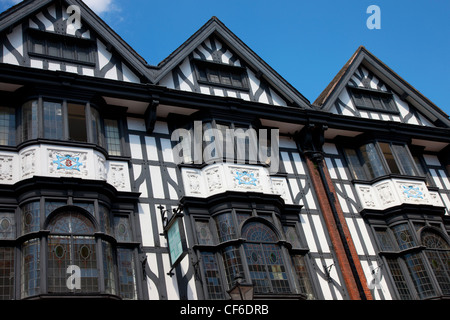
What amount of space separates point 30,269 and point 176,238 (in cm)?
370

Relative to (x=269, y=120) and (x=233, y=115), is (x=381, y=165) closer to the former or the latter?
(x=269, y=120)

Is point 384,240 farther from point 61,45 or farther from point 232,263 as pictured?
point 61,45

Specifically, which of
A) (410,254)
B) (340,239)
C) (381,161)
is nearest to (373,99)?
(381,161)

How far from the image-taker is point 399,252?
1800 centimetres

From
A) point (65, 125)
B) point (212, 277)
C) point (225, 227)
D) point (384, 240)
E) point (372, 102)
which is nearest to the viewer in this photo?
point (212, 277)

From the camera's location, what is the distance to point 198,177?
1683 centimetres

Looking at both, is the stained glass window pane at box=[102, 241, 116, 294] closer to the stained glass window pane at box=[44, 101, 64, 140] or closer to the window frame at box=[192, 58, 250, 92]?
the stained glass window pane at box=[44, 101, 64, 140]

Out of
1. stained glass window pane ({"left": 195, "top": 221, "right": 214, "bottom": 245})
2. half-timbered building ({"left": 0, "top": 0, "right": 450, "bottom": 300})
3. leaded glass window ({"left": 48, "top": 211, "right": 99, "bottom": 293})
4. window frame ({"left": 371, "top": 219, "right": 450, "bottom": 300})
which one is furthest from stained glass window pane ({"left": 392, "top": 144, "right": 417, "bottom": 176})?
leaded glass window ({"left": 48, "top": 211, "right": 99, "bottom": 293})

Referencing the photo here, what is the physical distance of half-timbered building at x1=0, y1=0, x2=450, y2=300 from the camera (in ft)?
45.5

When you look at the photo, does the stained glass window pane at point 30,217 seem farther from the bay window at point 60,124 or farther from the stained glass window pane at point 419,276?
the stained glass window pane at point 419,276

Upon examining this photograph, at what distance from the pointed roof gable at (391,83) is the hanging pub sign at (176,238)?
999cm

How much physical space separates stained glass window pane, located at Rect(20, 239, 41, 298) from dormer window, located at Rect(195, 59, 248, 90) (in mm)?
8719

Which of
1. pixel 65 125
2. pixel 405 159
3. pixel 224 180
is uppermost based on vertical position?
pixel 65 125

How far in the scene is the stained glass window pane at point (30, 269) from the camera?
490 inches
